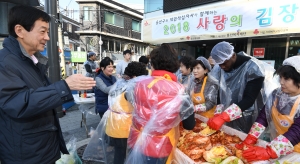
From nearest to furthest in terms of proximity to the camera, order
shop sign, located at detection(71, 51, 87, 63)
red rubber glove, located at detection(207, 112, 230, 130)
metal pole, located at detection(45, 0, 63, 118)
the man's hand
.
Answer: the man's hand → red rubber glove, located at detection(207, 112, 230, 130) → metal pole, located at detection(45, 0, 63, 118) → shop sign, located at detection(71, 51, 87, 63)

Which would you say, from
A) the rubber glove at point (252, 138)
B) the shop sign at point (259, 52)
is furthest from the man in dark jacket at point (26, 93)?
the shop sign at point (259, 52)

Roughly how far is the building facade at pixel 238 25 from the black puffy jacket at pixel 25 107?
3.98 meters

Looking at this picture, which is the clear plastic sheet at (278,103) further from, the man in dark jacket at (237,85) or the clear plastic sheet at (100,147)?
the clear plastic sheet at (100,147)

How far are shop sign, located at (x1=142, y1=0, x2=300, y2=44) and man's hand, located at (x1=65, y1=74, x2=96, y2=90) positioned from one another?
3816mm

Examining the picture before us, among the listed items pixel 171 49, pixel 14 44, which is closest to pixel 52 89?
pixel 14 44

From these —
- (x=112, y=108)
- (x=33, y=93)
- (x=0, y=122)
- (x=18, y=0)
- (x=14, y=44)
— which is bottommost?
(x=112, y=108)

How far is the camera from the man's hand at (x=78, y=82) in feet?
3.64

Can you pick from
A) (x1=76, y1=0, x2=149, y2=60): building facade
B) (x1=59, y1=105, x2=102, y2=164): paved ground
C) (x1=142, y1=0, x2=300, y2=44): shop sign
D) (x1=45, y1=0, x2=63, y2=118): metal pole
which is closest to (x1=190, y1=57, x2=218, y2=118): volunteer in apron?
(x1=59, y1=105, x2=102, y2=164): paved ground

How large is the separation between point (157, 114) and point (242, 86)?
131 centimetres

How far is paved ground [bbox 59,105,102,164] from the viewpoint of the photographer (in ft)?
10.9

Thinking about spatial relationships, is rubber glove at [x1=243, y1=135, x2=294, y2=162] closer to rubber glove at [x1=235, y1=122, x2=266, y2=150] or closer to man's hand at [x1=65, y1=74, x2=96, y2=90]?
rubber glove at [x1=235, y1=122, x2=266, y2=150]

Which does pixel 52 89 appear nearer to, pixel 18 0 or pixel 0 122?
pixel 0 122

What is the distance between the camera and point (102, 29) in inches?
666

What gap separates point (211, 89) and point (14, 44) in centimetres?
198
